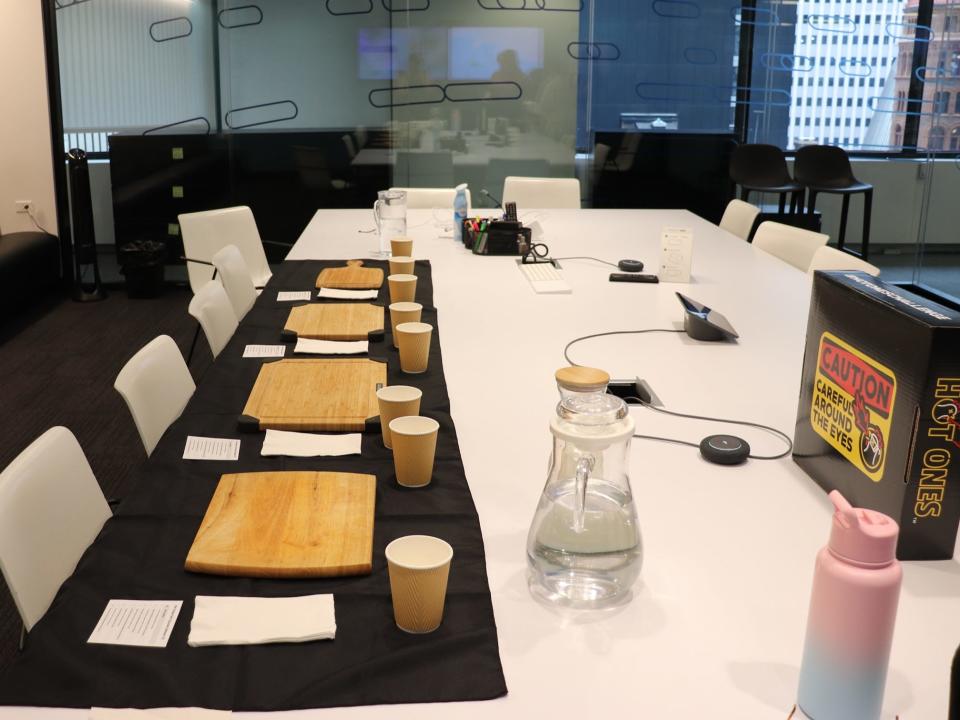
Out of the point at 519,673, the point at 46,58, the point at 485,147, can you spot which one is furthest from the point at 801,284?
the point at 46,58

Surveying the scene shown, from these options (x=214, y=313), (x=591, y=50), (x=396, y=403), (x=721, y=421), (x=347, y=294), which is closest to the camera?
(x=396, y=403)

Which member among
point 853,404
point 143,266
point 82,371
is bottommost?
point 82,371

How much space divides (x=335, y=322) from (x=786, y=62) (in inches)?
209

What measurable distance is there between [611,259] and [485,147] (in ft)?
11.0

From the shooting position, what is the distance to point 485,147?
6.96m

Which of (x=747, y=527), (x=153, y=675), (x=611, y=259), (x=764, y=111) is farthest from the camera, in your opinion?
(x=764, y=111)

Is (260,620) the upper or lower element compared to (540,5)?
lower

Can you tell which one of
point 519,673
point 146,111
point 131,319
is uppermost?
point 146,111

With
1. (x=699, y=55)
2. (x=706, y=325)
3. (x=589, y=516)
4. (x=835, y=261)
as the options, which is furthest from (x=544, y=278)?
(x=699, y=55)

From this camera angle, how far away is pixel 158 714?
1093 mm

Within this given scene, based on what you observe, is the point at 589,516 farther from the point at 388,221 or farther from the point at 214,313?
the point at 388,221

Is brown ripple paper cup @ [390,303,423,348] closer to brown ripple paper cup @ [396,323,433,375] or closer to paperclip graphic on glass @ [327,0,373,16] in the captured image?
brown ripple paper cup @ [396,323,433,375]

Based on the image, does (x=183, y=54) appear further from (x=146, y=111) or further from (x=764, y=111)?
(x=764, y=111)

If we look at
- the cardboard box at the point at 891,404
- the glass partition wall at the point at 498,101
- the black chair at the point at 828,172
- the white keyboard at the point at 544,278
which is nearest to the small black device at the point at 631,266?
the white keyboard at the point at 544,278
